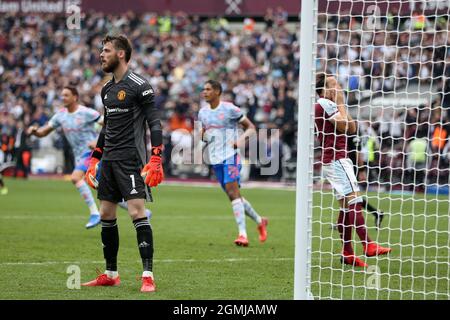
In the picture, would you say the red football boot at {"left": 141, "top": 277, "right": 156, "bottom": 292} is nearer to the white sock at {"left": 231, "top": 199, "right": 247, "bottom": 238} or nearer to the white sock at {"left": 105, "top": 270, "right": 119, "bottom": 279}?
the white sock at {"left": 105, "top": 270, "right": 119, "bottom": 279}

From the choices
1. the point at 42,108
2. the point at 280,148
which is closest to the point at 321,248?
the point at 280,148

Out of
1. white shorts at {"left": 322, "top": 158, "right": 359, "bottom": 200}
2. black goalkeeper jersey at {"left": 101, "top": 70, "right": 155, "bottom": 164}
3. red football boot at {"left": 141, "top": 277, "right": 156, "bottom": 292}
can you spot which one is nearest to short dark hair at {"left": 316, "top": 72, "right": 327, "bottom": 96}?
white shorts at {"left": 322, "top": 158, "right": 359, "bottom": 200}

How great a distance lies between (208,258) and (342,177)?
1993 mm

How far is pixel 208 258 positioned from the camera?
1104 cm

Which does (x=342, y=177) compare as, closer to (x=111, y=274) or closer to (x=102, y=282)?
(x=111, y=274)


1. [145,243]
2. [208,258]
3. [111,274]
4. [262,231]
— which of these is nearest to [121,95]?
[145,243]

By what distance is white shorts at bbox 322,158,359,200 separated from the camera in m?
10.6

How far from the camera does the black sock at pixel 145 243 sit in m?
8.40

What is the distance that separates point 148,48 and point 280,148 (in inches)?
A: 397

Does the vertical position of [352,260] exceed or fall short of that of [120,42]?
it falls short

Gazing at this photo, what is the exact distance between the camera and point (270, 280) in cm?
924

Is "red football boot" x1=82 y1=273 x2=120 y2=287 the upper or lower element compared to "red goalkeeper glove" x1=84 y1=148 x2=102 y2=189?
lower

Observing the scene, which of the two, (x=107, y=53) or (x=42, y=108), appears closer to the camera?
(x=107, y=53)
